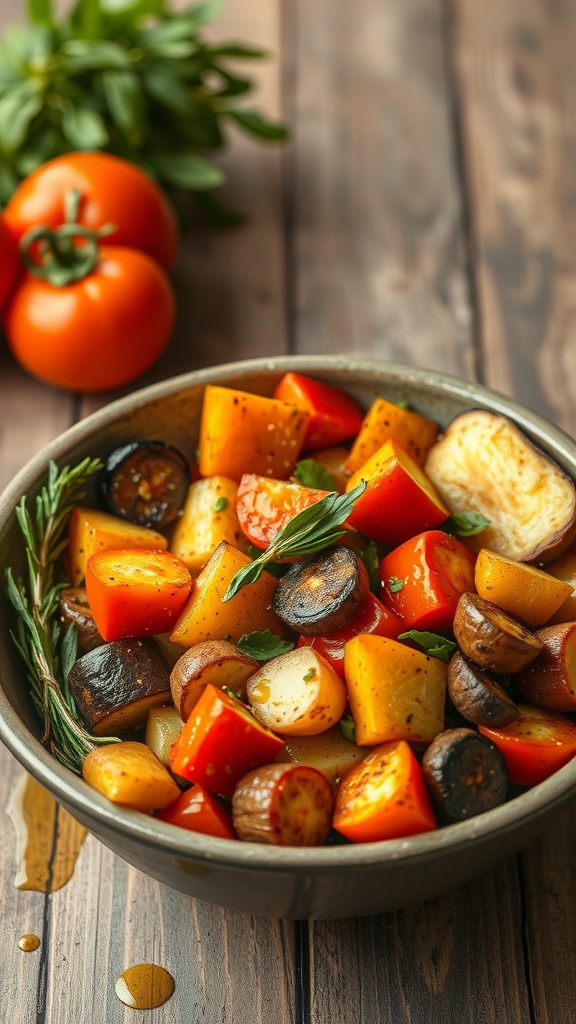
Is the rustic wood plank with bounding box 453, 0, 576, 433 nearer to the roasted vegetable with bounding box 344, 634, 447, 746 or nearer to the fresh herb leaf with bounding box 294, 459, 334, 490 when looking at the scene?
the fresh herb leaf with bounding box 294, 459, 334, 490

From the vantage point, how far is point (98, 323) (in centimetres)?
247

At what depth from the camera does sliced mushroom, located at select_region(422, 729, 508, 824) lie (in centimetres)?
143

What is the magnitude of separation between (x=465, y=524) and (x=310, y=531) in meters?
0.32

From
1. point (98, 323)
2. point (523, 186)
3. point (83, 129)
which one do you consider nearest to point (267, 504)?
point (98, 323)

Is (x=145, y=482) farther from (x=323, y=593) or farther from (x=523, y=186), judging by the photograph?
(x=523, y=186)

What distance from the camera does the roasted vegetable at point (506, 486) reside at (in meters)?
1.74

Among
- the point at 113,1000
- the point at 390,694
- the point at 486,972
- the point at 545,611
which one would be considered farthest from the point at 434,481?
the point at 113,1000

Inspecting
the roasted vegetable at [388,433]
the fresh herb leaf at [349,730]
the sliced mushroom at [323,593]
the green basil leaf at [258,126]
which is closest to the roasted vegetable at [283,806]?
the fresh herb leaf at [349,730]

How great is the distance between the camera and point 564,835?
1.85m

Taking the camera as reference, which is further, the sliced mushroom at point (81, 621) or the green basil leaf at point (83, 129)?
the green basil leaf at point (83, 129)

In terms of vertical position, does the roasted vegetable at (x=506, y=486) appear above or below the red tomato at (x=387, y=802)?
above

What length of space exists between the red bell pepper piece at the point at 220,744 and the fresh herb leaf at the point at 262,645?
0.13 m

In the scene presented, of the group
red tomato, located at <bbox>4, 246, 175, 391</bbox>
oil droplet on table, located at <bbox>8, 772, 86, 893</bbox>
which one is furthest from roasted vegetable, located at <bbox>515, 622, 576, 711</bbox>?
red tomato, located at <bbox>4, 246, 175, 391</bbox>

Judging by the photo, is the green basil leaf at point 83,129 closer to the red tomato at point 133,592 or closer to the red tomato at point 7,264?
the red tomato at point 7,264
